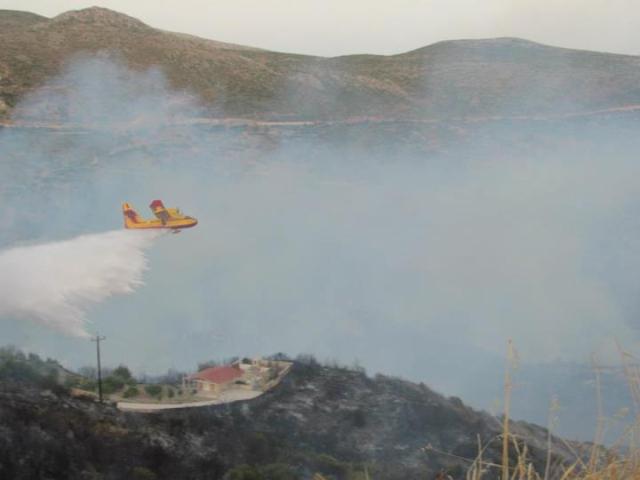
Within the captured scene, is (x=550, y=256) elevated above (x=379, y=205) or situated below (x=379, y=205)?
below

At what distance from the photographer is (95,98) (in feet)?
86.9

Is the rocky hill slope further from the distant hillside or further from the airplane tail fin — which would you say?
the distant hillside

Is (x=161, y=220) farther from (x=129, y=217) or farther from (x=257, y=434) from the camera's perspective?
(x=257, y=434)

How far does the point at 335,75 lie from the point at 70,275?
71.1 feet

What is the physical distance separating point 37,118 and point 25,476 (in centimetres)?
1923

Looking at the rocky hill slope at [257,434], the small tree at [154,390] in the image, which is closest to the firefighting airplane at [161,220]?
the rocky hill slope at [257,434]

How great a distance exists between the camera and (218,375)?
41.7 feet

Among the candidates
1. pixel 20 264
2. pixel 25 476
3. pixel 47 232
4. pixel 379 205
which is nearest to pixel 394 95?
pixel 379 205

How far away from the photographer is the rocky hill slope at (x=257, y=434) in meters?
8.74

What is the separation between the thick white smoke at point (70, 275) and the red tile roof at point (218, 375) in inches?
124

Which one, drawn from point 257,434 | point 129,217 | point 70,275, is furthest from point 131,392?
Result: point 129,217

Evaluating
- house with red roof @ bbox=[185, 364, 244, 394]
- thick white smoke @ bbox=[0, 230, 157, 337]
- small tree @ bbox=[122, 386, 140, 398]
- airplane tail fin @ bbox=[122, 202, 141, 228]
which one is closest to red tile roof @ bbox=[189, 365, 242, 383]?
house with red roof @ bbox=[185, 364, 244, 394]

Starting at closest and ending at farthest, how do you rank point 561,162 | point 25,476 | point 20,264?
point 25,476 < point 20,264 < point 561,162

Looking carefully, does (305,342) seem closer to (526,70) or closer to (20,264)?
(20,264)
